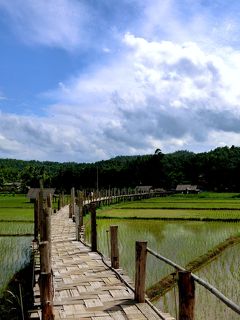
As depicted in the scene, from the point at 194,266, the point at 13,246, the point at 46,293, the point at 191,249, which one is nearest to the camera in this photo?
the point at 46,293

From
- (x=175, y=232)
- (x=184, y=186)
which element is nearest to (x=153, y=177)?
(x=184, y=186)

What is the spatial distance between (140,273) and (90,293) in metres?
1.04

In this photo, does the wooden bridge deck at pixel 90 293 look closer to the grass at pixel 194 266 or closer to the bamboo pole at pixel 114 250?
the bamboo pole at pixel 114 250

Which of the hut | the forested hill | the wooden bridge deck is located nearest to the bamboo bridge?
the wooden bridge deck

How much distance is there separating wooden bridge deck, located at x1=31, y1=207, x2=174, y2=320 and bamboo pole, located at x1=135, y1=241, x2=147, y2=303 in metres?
0.15

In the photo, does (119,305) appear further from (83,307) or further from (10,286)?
(10,286)

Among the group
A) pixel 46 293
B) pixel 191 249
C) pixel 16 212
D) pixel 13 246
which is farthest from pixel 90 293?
pixel 16 212

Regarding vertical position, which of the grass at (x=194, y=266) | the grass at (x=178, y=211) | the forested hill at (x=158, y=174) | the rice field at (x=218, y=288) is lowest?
the rice field at (x=218, y=288)

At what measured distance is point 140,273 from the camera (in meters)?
6.92

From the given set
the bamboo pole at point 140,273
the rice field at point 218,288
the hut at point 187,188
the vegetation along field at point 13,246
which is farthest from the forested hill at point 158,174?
the bamboo pole at point 140,273

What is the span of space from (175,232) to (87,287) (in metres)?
12.1

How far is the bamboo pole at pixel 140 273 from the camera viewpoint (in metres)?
6.83

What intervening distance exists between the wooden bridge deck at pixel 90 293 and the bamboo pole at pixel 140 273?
15cm

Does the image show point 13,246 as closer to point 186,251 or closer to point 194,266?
point 186,251
